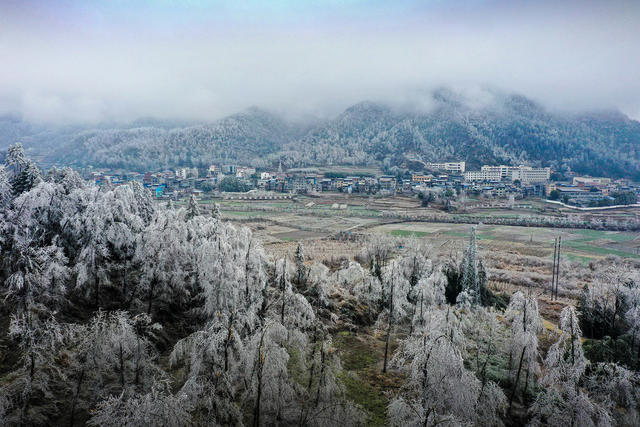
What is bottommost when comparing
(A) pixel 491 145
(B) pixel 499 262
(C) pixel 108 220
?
(B) pixel 499 262

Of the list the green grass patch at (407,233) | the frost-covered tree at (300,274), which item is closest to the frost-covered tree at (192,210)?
the frost-covered tree at (300,274)

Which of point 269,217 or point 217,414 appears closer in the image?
point 217,414

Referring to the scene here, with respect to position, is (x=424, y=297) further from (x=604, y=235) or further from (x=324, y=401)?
(x=604, y=235)

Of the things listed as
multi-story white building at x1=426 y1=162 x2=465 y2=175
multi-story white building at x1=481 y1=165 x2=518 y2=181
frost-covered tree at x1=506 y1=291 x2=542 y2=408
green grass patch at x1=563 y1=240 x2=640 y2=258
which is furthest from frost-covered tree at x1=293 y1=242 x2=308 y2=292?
multi-story white building at x1=426 y1=162 x2=465 y2=175

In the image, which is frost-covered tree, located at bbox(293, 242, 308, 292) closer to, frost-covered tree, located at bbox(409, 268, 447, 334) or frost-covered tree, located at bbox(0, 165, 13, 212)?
frost-covered tree, located at bbox(409, 268, 447, 334)

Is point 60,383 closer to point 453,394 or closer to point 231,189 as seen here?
point 453,394

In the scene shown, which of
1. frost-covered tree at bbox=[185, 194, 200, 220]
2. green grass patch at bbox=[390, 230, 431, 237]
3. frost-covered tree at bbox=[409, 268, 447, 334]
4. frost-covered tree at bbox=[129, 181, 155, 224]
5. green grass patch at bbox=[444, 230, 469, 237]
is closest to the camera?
frost-covered tree at bbox=[409, 268, 447, 334]

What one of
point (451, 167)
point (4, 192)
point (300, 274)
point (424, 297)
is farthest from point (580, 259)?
point (451, 167)

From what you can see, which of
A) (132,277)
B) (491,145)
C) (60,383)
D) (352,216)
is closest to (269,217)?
(352,216)
